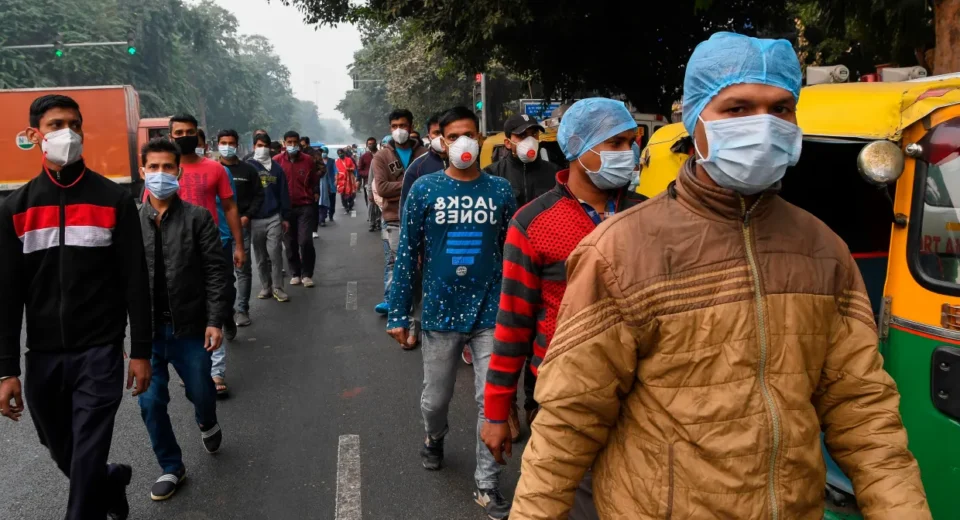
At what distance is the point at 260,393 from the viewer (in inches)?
216

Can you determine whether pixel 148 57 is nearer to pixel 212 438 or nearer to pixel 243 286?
pixel 243 286

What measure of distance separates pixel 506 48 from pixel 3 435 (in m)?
9.37

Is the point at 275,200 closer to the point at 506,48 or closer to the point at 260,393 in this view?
the point at 260,393

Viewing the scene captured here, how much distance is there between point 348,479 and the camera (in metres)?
4.05

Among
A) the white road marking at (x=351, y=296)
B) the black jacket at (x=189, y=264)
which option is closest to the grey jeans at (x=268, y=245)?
the white road marking at (x=351, y=296)

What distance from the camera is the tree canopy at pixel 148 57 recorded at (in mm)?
32688

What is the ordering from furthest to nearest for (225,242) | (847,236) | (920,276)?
(225,242) < (847,236) < (920,276)

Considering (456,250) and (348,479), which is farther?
(348,479)

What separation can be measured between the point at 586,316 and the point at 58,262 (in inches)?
97.8

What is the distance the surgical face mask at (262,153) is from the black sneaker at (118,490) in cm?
552

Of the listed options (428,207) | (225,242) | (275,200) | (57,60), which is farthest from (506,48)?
(57,60)

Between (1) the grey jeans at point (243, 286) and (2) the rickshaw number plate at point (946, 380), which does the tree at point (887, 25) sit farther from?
(1) the grey jeans at point (243, 286)

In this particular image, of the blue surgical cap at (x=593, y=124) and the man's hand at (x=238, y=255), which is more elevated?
the blue surgical cap at (x=593, y=124)

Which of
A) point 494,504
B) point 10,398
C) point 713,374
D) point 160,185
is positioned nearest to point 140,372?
point 10,398
